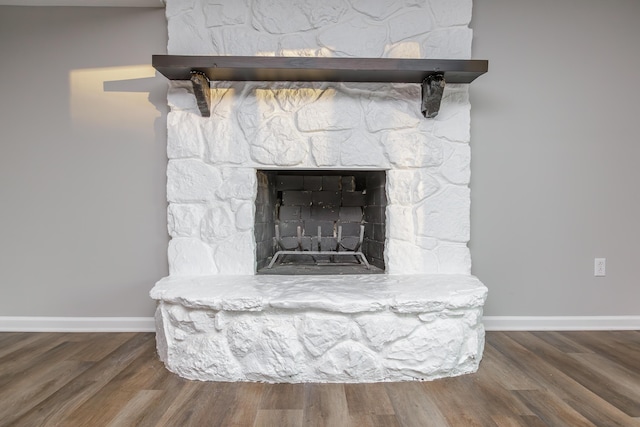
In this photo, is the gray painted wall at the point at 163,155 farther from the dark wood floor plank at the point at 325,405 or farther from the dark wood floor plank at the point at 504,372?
Answer: the dark wood floor plank at the point at 325,405

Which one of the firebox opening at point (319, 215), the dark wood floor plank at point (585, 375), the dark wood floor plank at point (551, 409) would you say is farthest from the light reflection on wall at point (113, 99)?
the dark wood floor plank at point (585, 375)

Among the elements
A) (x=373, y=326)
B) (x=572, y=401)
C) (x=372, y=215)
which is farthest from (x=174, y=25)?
(x=572, y=401)

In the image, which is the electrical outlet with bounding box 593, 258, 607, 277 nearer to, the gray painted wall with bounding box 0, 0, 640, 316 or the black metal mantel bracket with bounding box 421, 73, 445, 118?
the gray painted wall with bounding box 0, 0, 640, 316

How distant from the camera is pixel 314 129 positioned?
80.2 inches

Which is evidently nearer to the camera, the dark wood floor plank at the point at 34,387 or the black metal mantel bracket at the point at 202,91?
the dark wood floor plank at the point at 34,387

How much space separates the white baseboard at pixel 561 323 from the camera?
2211 millimetres

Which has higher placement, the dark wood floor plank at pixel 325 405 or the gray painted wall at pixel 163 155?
the gray painted wall at pixel 163 155

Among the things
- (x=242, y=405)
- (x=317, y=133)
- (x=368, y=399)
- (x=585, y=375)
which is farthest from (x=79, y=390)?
(x=585, y=375)

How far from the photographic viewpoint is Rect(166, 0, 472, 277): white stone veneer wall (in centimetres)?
203

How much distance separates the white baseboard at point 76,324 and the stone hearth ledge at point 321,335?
0.64 m

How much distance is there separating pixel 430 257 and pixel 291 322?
0.86 meters

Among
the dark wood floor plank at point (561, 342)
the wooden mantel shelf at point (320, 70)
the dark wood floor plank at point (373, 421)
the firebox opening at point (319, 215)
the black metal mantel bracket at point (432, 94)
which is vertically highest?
the wooden mantel shelf at point (320, 70)

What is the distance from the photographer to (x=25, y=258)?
7.27 feet

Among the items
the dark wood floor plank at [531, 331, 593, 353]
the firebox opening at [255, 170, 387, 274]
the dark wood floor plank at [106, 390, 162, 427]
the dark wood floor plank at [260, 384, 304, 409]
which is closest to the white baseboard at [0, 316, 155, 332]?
the dark wood floor plank at [106, 390, 162, 427]
